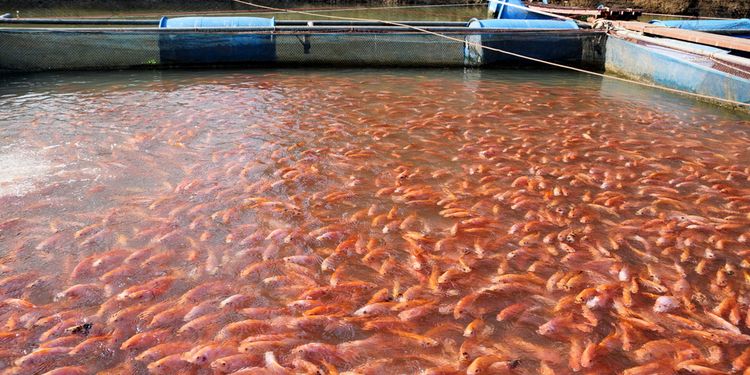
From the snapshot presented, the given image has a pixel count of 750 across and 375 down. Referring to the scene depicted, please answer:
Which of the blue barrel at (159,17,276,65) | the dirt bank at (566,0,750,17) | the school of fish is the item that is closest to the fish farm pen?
the school of fish

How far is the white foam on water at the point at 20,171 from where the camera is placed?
5.75 metres

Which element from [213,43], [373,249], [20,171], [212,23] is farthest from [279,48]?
[373,249]

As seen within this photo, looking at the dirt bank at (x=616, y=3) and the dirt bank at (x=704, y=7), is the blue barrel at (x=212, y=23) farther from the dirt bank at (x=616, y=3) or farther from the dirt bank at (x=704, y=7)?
the dirt bank at (x=704, y=7)

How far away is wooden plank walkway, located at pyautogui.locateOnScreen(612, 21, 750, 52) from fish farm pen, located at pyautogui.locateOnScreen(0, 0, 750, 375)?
1262 mm

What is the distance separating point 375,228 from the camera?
5109mm

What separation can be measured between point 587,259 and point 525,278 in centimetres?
71

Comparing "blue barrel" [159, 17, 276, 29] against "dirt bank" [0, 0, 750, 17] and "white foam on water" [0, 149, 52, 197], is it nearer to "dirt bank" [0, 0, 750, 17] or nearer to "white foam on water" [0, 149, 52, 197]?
"white foam on water" [0, 149, 52, 197]

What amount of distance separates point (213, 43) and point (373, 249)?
9358 millimetres

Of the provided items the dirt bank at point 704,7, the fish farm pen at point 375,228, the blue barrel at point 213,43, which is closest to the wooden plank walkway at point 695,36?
the fish farm pen at point 375,228

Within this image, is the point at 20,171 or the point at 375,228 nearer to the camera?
the point at 375,228

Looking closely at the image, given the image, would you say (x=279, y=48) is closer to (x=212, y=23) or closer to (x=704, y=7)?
(x=212, y=23)

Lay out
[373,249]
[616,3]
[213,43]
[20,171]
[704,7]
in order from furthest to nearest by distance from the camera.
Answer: [616,3] → [704,7] → [213,43] → [20,171] → [373,249]

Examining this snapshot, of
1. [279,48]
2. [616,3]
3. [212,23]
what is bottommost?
[279,48]

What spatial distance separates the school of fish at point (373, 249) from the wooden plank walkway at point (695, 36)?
3855 mm
